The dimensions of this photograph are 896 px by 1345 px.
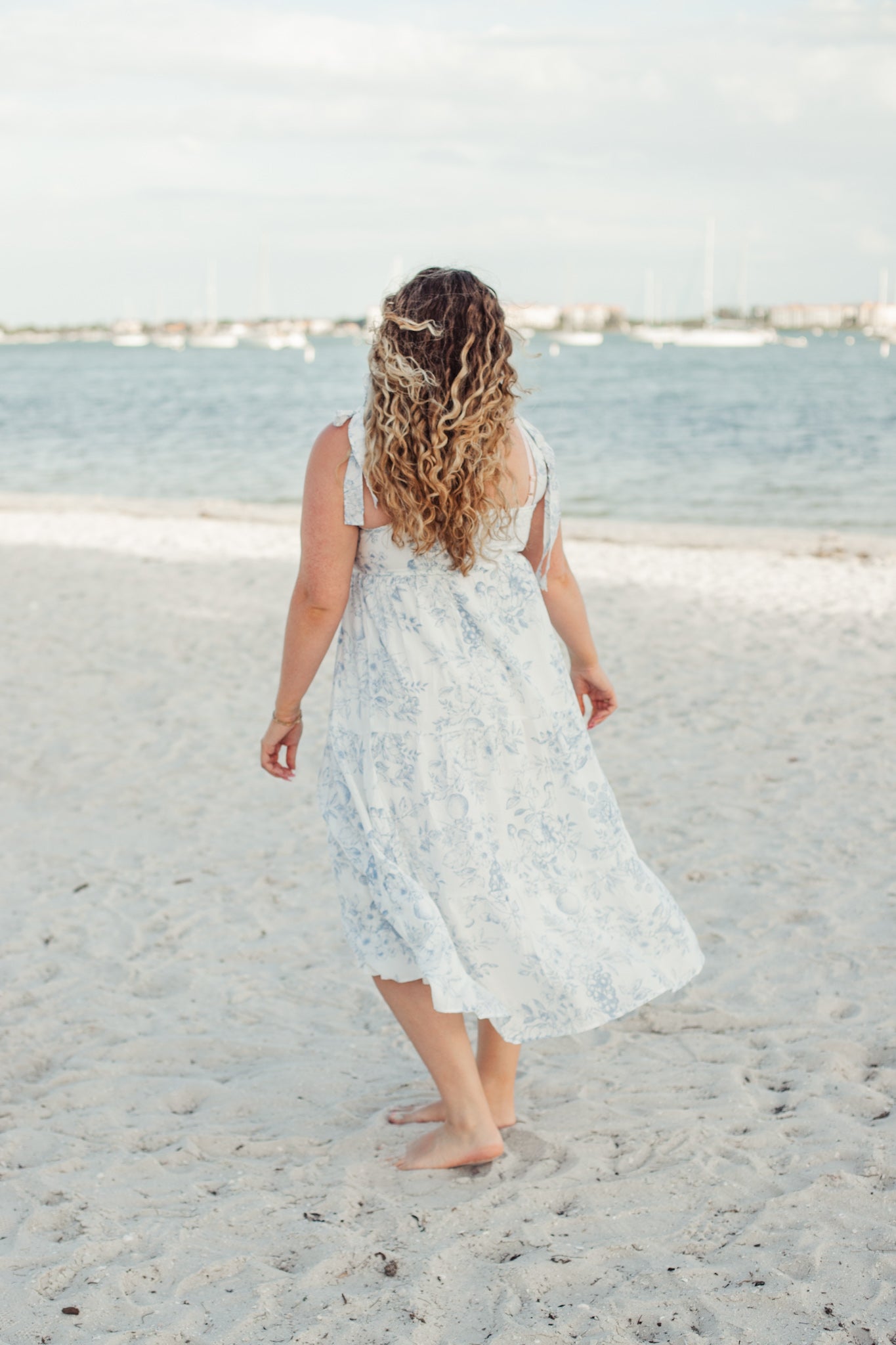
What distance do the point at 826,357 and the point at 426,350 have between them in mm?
70766

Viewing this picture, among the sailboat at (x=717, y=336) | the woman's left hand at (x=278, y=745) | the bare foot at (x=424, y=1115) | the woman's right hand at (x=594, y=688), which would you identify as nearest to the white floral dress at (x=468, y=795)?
the woman's left hand at (x=278, y=745)

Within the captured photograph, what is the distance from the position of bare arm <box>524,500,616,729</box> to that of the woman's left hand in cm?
58

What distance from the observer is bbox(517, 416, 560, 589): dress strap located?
2.39 meters

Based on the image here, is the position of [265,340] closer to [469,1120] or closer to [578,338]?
[578,338]

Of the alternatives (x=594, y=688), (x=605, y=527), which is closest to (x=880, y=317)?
(x=605, y=527)

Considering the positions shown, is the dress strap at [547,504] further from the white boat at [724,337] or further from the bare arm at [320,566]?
the white boat at [724,337]

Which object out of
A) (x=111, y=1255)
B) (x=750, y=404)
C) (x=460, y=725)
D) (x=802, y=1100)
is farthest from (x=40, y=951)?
(x=750, y=404)

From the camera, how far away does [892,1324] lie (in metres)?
1.94

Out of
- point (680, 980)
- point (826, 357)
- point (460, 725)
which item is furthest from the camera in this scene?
point (826, 357)

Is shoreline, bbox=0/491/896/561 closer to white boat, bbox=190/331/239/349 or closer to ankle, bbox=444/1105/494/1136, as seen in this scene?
ankle, bbox=444/1105/494/1136

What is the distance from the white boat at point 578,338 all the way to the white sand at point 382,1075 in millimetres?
95833

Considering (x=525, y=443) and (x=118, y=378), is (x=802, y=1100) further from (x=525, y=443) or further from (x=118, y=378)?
(x=118, y=378)

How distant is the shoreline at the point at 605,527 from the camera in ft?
36.8

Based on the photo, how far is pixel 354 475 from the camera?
2.19 meters
